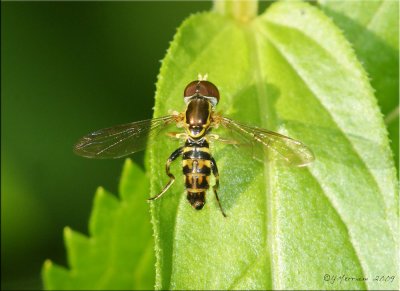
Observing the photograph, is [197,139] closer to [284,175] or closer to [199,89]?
[199,89]

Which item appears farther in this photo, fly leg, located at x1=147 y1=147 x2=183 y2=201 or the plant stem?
the plant stem

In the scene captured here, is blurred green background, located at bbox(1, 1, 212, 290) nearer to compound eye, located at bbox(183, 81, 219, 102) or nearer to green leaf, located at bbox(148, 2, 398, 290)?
green leaf, located at bbox(148, 2, 398, 290)

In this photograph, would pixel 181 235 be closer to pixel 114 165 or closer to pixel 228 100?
pixel 228 100

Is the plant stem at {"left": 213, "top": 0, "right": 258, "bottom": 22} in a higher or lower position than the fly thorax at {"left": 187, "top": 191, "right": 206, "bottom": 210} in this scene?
higher

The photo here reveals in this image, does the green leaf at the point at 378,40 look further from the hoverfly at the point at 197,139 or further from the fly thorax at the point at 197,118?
the fly thorax at the point at 197,118

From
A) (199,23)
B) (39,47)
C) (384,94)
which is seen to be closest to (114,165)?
(39,47)

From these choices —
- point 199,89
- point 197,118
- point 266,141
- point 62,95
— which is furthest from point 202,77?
point 62,95

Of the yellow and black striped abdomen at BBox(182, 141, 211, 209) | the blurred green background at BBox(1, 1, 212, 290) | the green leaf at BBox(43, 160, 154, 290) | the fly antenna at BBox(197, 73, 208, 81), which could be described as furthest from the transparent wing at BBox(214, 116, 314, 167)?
the blurred green background at BBox(1, 1, 212, 290)

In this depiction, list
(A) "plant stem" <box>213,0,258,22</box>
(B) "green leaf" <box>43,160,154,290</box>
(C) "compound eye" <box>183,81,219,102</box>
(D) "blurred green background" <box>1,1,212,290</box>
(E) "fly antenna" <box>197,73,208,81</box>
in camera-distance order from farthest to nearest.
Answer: (D) "blurred green background" <box>1,1,212,290</box>, (B) "green leaf" <box>43,160,154,290</box>, (A) "plant stem" <box>213,0,258,22</box>, (E) "fly antenna" <box>197,73,208,81</box>, (C) "compound eye" <box>183,81,219,102</box>

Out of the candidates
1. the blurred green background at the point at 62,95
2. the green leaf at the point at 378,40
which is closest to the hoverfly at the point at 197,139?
the green leaf at the point at 378,40
